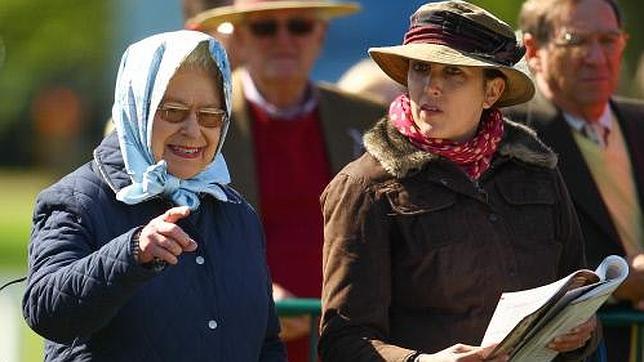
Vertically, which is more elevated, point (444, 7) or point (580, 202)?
point (444, 7)

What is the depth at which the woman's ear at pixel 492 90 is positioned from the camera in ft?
17.0

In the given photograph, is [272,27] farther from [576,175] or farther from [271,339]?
[271,339]

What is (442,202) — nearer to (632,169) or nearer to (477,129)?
(477,129)

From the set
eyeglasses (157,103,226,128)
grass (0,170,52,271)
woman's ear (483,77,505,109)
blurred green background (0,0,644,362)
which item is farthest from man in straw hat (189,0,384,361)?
blurred green background (0,0,644,362)

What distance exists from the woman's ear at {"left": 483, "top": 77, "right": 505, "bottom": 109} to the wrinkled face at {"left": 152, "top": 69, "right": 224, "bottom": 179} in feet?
2.72

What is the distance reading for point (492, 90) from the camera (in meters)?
5.20

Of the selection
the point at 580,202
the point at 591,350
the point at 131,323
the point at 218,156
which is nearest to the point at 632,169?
the point at 580,202

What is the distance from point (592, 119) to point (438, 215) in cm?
159

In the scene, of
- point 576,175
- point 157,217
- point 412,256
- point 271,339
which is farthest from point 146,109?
point 576,175

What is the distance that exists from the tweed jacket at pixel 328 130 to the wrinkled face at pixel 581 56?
1.00 meters

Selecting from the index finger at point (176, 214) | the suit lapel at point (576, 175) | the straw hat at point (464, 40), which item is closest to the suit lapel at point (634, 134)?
the suit lapel at point (576, 175)

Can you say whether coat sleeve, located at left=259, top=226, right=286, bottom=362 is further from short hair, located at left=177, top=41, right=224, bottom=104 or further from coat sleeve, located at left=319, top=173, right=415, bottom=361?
short hair, located at left=177, top=41, right=224, bottom=104

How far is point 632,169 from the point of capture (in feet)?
21.2

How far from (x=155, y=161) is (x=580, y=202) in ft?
6.58
